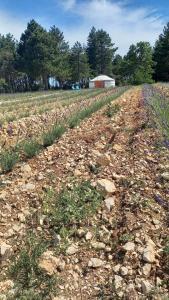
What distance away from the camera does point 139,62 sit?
8194cm

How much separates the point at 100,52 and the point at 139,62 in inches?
769

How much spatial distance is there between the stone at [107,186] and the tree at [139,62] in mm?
68673

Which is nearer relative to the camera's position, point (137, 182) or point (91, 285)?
point (91, 285)

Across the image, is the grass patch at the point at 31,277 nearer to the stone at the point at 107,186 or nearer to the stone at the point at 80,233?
the stone at the point at 80,233

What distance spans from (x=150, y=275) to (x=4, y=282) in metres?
1.36

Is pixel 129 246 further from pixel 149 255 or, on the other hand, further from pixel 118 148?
pixel 118 148

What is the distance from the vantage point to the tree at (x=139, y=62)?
7825 cm

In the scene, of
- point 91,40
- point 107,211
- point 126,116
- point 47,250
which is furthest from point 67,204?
point 91,40

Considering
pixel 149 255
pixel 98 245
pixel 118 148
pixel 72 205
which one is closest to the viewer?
pixel 149 255

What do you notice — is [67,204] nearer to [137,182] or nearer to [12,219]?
[12,219]

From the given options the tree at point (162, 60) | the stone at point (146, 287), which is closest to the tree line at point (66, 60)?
the tree at point (162, 60)

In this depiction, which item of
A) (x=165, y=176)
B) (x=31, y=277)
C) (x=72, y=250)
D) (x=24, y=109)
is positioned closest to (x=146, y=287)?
(x=72, y=250)

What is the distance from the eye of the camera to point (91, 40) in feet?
332

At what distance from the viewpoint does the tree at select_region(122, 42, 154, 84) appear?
257 feet
